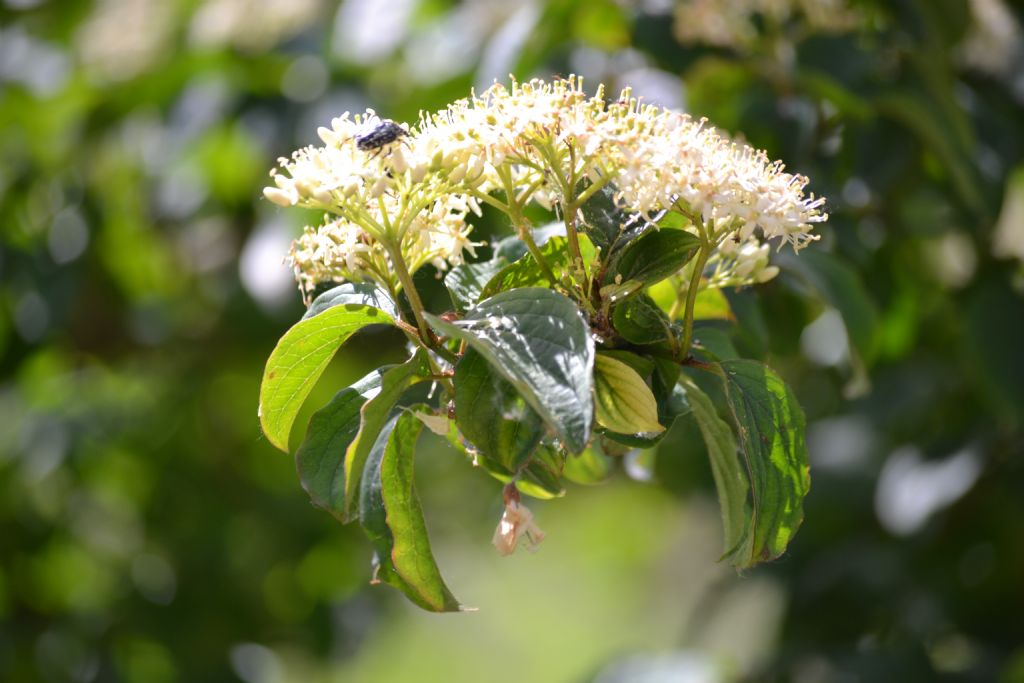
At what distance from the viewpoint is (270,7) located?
1.88 m

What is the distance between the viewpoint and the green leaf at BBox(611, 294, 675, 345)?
0.58 meters

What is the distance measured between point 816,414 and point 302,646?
104 centimetres

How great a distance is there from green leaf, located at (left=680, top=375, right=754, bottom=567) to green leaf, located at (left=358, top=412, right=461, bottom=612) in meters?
0.14

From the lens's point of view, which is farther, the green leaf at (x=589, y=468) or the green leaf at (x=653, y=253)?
the green leaf at (x=589, y=468)

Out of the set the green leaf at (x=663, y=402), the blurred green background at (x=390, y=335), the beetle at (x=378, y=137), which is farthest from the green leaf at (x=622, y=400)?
the blurred green background at (x=390, y=335)

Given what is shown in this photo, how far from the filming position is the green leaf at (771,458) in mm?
561

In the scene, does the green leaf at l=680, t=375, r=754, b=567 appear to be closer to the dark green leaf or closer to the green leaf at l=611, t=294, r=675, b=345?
the green leaf at l=611, t=294, r=675, b=345

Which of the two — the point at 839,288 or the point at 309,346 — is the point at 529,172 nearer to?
the point at 309,346

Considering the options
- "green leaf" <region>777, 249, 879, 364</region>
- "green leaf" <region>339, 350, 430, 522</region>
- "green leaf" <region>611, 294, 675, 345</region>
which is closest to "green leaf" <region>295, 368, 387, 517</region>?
"green leaf" <region>339, 350, 430, 522</region>

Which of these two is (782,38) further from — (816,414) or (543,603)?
(543,603)

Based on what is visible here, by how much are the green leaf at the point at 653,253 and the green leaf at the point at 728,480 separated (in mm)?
68

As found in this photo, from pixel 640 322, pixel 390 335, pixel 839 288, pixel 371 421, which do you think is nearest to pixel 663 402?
pixel 640 322

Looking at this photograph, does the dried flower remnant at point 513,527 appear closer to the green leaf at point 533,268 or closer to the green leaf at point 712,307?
the green leaf at point 533,268

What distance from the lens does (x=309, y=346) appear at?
0.60 metres
